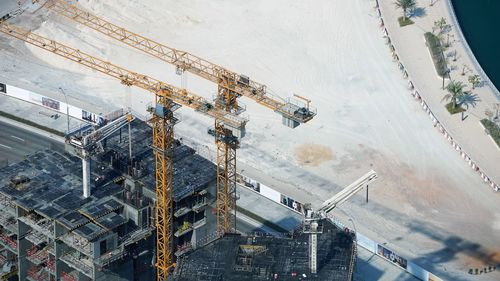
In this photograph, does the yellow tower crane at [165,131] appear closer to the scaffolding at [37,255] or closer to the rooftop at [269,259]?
the rooftop at [269,259]

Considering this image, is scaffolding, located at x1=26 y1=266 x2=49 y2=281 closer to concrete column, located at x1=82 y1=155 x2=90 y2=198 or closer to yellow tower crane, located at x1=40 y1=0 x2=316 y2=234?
concrete column, located at x1=82 y1=155 x2=90 y2=198

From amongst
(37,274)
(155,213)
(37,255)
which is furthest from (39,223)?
(155,213)

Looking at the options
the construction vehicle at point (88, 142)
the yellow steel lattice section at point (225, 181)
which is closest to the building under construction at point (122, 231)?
the yellow steel lattice section at point (225, 181)

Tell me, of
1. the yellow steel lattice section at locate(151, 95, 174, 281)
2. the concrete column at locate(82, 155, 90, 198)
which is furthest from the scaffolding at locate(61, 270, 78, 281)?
the yellow steel lattice section at locate(151, 95, 174, 281)

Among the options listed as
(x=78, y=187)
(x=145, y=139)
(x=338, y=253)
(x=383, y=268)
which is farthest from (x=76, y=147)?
(x=383, y=268)

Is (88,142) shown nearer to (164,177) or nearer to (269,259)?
(164,177)

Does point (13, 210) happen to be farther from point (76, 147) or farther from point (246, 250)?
point (246, 250)

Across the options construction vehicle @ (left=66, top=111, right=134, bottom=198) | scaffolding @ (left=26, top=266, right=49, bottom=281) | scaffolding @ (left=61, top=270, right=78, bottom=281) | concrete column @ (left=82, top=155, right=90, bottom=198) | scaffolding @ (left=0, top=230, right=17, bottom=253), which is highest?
construction vehicle @ (left=66, top=111, right=134, bottom=198)
